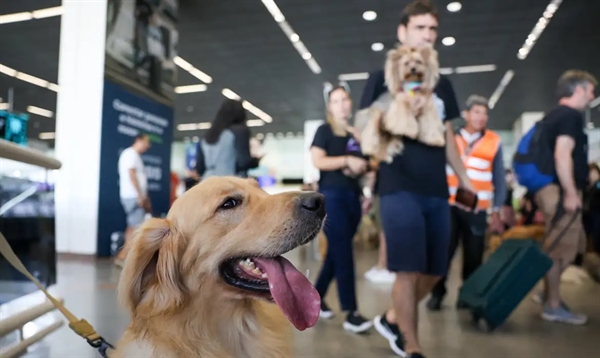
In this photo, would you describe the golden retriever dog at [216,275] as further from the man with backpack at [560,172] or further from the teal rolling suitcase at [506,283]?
the man with backpack at [560,172]

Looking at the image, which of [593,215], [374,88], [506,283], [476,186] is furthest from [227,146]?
[593,215]

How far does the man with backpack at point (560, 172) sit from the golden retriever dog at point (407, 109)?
1631 mm

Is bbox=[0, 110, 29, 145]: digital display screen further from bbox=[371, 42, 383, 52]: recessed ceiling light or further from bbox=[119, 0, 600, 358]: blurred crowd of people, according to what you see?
bbox=[371, 42, 383, 52]: recessed ceiling light

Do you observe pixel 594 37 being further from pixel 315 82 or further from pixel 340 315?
pixel 340 315

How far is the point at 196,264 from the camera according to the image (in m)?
1.59

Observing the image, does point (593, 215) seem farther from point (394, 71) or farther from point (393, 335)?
point (394, 71)

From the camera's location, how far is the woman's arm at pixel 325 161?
3.33 metres

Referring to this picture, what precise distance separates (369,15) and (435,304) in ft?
20.2

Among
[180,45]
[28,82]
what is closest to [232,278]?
[180,45]

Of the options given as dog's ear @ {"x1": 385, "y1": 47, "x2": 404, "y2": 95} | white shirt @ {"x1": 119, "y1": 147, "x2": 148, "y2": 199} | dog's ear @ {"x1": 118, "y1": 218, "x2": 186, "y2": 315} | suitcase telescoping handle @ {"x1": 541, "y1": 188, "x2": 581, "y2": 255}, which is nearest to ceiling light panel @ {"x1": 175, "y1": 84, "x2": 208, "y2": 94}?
white shirt @ {"x1": 119, "y1": 147, "x2": 148, "y2": 199}

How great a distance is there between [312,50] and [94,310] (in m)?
8.44

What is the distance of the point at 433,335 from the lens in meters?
3.28

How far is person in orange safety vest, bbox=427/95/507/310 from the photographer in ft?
13.4

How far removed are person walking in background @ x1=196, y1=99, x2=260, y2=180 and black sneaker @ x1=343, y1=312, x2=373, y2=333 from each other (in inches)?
55.6
